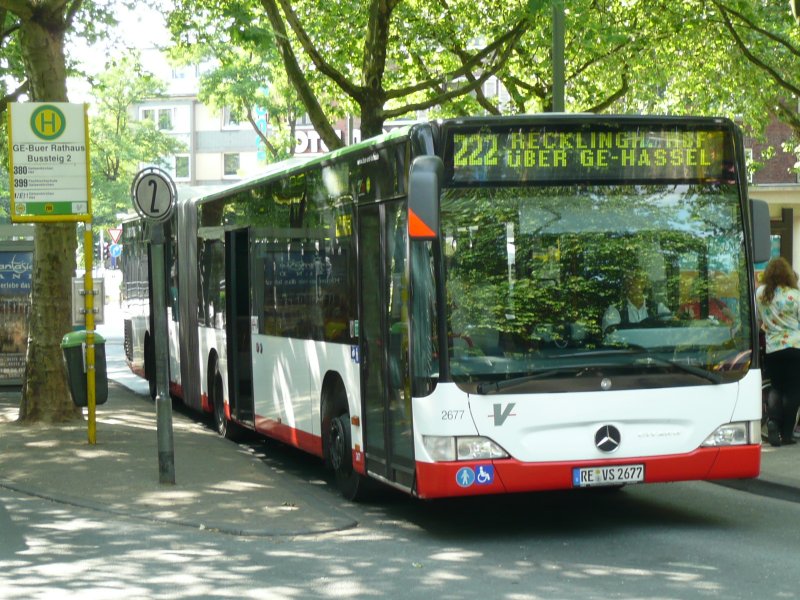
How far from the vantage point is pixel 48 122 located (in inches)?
580

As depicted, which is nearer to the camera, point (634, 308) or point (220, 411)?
point (634, 308)

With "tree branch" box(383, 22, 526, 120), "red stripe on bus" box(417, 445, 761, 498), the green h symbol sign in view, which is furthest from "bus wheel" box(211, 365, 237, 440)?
"red stripe on bus" box(417, 445, 761, 498)

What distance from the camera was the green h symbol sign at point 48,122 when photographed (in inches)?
578

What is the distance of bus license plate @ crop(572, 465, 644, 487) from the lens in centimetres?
943

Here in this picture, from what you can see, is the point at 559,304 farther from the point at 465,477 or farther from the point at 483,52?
the point at 483,52

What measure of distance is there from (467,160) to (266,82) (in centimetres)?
3553

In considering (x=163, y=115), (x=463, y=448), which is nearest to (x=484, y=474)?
(x=463, y=448)

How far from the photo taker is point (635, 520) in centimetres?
1044

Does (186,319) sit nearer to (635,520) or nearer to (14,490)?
(14,490)

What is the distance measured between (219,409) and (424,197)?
8.68 meters

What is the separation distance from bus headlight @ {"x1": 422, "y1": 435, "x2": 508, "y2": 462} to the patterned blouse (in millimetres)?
5508

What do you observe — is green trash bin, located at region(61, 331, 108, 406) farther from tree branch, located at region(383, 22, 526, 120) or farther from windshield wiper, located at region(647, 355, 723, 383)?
tree branch, located at region(383, 22, 526, 120)

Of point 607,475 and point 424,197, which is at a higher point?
point 424,197

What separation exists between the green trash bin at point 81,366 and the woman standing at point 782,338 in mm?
6336
